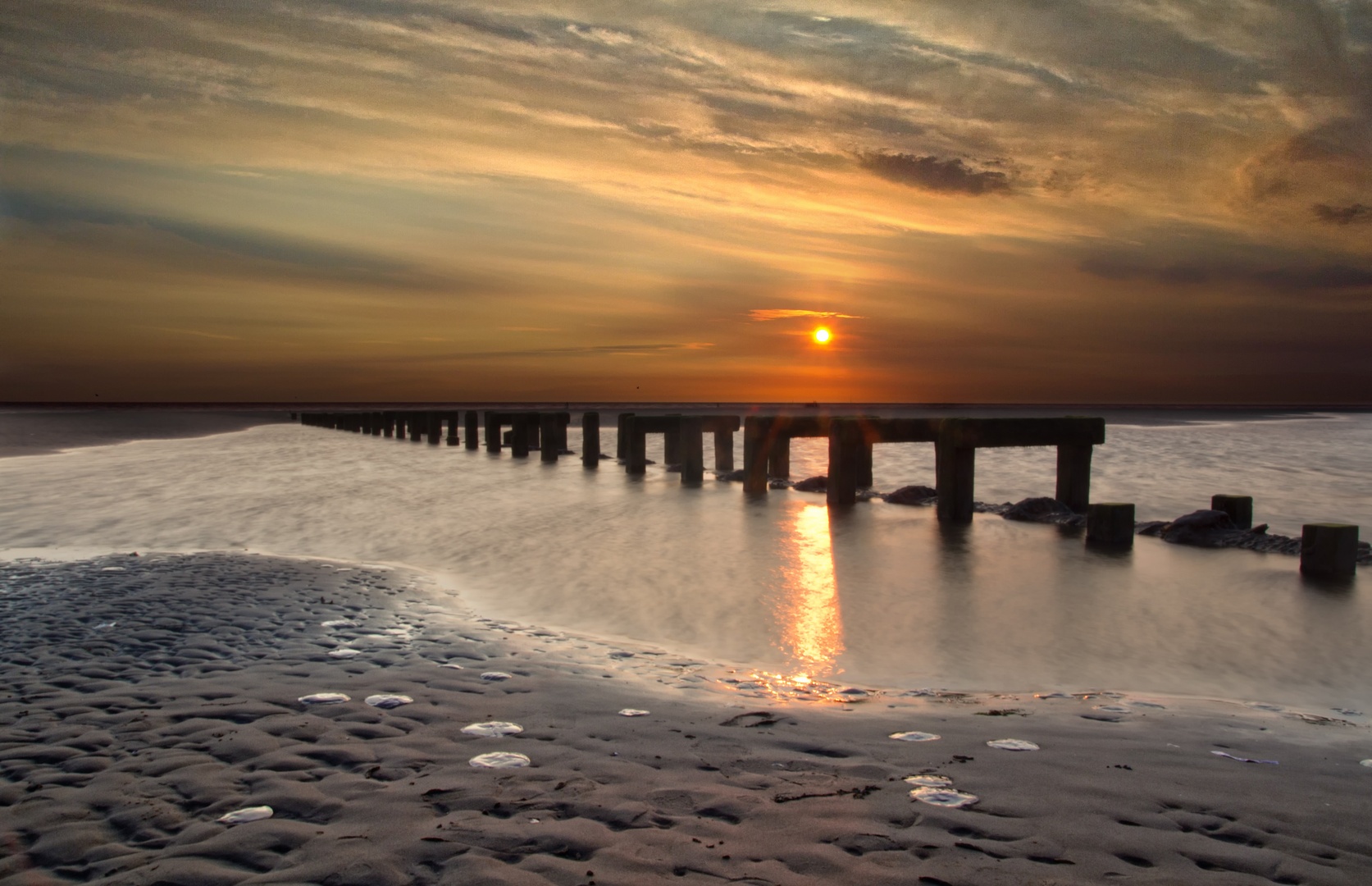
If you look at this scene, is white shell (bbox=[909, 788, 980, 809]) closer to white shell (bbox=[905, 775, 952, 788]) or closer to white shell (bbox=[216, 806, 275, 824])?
white shell (bbox=[905, 775, 952, 788])

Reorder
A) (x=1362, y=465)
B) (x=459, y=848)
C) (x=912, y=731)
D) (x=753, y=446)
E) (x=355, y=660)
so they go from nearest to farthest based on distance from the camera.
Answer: (x=459, y=848)
(x=912, y=731)
(x=355, y=660)
(x=753, y=446)
(x=1362, y=465)

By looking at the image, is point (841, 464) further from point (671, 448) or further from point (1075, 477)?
point (671, 448)

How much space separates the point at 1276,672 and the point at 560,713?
4181 millimetres

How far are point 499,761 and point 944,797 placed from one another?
5.23 feet

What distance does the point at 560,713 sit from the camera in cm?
383

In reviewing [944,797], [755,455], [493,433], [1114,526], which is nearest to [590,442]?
[755,455]

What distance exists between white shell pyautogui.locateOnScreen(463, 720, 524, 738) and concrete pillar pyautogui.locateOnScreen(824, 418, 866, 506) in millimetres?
8928

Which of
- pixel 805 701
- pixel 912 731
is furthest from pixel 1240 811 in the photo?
pixel 805 701

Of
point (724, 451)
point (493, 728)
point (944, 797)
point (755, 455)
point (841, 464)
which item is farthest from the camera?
point (724, 451)

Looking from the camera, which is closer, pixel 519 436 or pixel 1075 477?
pixel 1075 477

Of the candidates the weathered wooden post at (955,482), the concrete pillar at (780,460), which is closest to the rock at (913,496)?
the weathered wooden post at (955,482)

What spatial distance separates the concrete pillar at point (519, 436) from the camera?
23056 millimetres

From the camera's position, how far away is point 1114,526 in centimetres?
935

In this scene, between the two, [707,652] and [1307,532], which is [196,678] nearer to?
[707,652]
